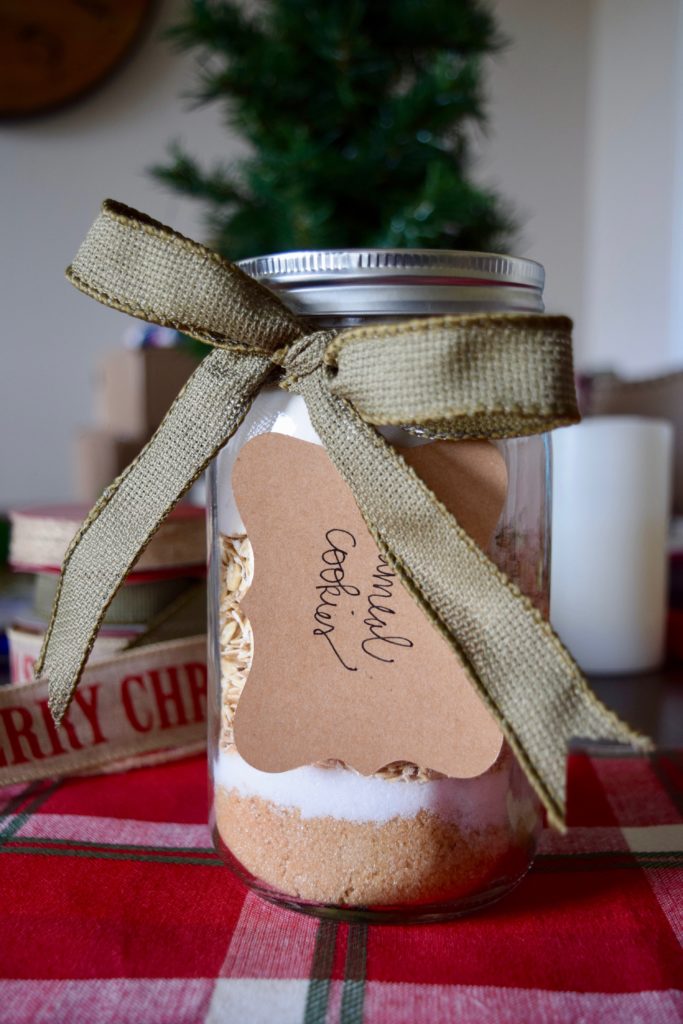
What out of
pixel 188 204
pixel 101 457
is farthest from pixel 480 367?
pixel 188 204

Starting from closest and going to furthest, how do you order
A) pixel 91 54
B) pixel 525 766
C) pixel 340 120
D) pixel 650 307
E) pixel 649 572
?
pixel 525 766, pixel 649 572, pixel 340 120, pixel 650 307, pixel 91 54

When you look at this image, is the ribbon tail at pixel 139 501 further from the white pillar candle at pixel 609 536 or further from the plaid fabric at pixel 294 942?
the white pillar candle at pixel 609 536

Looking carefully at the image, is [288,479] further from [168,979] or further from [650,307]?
[650,307]

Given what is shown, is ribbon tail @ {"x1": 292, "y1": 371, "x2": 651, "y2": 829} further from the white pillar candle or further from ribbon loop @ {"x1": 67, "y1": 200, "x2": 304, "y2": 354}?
the white pillar candle

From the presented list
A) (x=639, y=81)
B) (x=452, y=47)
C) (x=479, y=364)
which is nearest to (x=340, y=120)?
(x=452, y=47)

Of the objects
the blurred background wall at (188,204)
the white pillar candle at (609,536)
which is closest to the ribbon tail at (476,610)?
the white pillar candle at (609,536)

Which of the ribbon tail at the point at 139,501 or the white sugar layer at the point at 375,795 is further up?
Result: the ribbon tail at the point at 139,501
